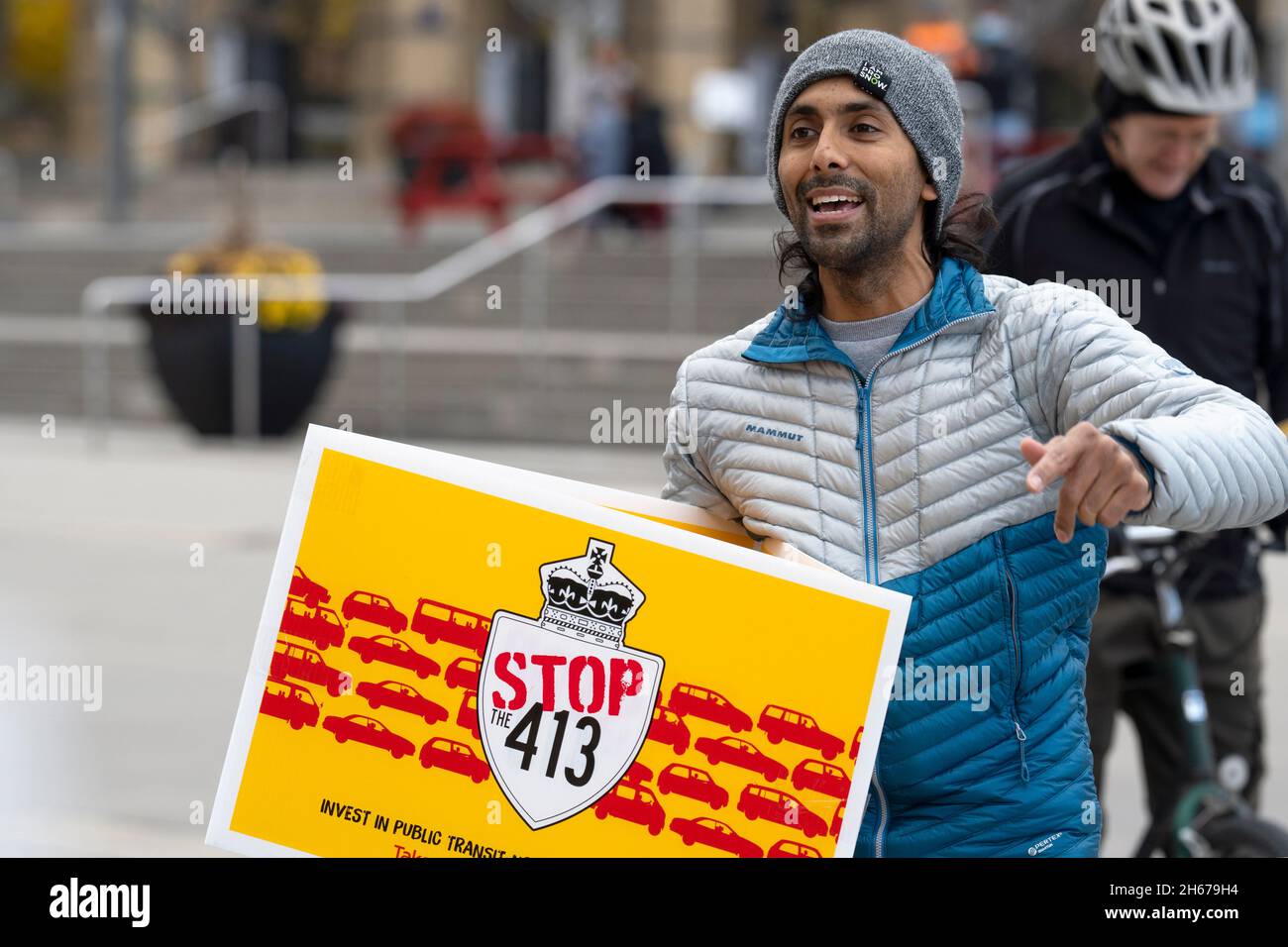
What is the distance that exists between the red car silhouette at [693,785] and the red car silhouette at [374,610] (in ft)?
1.26

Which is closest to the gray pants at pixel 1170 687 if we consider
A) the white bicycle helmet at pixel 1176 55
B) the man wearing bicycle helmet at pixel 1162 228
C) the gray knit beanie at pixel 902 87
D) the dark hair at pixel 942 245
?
the man wearing bicycle helmet at pixel 1162 228

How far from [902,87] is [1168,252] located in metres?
1.89

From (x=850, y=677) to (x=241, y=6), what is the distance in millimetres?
35280

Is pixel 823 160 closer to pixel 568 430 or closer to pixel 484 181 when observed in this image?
pixel 568 430

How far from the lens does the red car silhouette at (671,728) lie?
2703mm

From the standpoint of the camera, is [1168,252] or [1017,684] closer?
[1017,684]

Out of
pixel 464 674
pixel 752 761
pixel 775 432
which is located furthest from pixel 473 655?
pixel 775 432

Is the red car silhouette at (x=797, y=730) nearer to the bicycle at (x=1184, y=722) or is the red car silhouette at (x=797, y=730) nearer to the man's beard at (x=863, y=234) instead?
the man's beard at (x=863, y=234)

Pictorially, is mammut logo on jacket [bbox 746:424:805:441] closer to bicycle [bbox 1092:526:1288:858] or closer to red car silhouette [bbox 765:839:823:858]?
red car silhouette [bbox 765:839:823:858]

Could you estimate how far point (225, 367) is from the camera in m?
16.8

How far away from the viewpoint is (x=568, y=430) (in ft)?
55.8

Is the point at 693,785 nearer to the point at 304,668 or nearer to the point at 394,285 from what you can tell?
the point at 304,668

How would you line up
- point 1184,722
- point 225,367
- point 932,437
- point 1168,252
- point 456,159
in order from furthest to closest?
point 456,159, point 225,367, point 1184,722, point 1168,252, point 932,437
